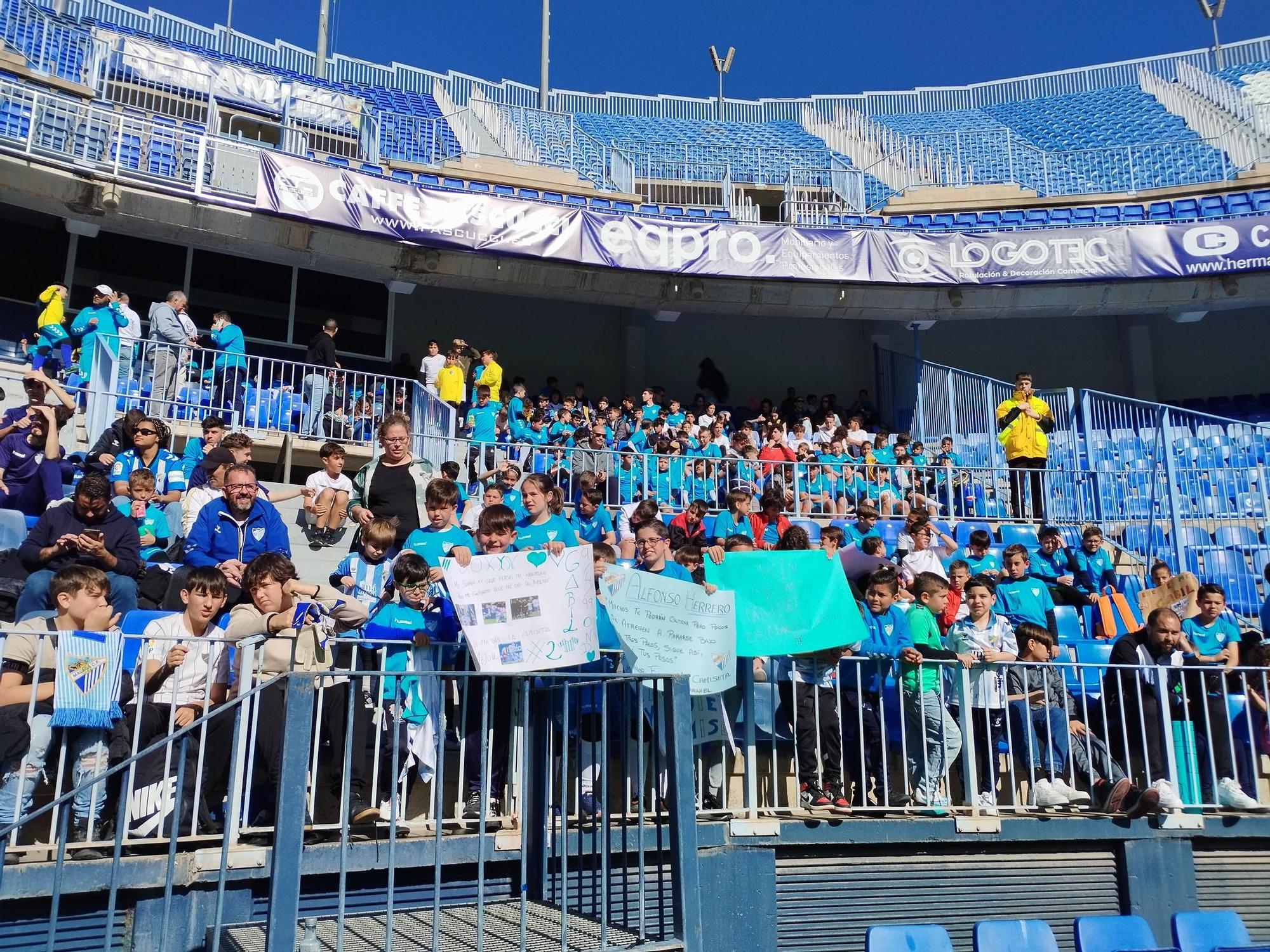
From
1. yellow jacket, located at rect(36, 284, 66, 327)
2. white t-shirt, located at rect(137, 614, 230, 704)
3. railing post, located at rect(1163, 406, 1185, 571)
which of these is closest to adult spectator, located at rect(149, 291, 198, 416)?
yellow jacket, located at rect(36, 284, 66, 327)

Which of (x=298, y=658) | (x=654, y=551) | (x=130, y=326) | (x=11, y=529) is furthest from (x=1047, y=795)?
(x=130, y=326)

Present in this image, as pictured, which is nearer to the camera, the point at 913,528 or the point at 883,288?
the point at 913,528

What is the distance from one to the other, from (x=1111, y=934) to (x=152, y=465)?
8320mm

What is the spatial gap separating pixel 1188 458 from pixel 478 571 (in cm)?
1183

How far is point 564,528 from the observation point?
8.09 m

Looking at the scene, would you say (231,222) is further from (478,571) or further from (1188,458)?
(1188,458)

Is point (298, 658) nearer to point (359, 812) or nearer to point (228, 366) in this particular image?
point (359, 812)

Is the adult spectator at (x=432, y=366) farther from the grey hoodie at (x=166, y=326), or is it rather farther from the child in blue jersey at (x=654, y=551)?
the child in blue jersey at (x=654, y=551)

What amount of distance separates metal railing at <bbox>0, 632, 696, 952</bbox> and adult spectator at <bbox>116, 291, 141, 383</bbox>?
7.92 m

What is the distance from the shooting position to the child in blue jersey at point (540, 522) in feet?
26.0

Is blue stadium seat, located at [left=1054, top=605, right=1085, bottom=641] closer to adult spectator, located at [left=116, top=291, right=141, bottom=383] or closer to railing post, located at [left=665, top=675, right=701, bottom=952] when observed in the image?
railing post, located at [left=665, top=675, right=701, bottom=952]

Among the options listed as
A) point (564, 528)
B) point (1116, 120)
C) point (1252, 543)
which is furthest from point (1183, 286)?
point (564, 528)

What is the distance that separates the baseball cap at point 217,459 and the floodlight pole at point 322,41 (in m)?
20.1

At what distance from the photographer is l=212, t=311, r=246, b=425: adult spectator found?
43.3ft
